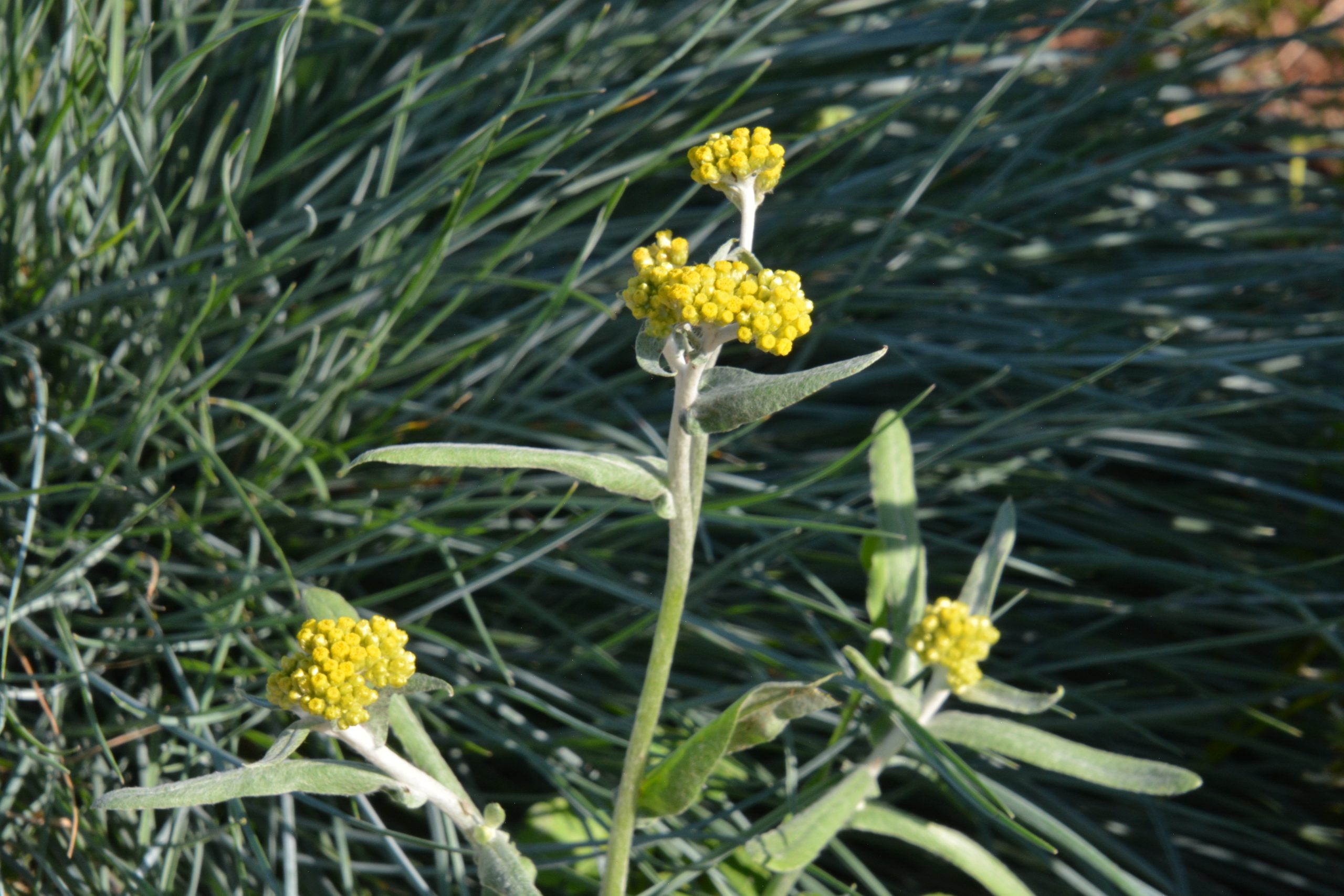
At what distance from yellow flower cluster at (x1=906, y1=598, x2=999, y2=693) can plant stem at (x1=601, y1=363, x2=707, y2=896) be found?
0.26 metres

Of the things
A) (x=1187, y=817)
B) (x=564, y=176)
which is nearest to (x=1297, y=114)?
(x=1187, y=817)

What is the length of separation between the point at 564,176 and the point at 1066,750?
3.02 feet

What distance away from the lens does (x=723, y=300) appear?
713 millimetres

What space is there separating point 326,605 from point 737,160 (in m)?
0.52

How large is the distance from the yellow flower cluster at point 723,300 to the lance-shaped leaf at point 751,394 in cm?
3

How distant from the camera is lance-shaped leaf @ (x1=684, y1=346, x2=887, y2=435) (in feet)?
2.26

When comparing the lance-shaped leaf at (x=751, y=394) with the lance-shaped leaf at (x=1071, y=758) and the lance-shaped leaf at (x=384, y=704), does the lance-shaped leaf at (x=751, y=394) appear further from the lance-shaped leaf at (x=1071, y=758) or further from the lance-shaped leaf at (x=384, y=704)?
the lance-shaped leaf at (x=1071, y=758)

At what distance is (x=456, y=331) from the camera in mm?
1753

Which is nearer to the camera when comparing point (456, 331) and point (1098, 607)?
point (1098, 607)

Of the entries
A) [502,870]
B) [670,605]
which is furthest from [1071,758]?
[502,870]

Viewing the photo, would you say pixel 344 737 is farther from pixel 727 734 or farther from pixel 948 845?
pixel 948 845

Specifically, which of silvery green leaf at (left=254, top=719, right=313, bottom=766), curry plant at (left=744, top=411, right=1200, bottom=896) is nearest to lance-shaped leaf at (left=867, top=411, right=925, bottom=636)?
curry plant at (left=744, top=411, right=1200, bottom=896)

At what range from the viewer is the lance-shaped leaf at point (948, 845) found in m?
1.02

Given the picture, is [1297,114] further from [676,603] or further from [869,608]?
[676,603]
